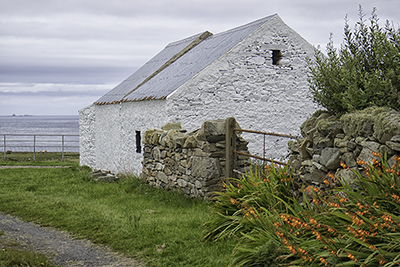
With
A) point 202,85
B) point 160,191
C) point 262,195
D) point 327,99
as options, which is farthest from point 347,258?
point 202,85

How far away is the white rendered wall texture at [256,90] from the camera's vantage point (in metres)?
12.7

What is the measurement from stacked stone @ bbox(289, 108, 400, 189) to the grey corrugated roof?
282 inches

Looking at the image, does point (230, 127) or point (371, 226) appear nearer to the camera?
point (371, 226)

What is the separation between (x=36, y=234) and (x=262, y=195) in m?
3.91

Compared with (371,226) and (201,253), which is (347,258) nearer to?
(371,226)

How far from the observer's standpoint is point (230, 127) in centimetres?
847

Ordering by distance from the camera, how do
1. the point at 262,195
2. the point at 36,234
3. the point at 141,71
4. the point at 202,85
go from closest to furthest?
the point at 262,195
the point at 36,234
the point at 202,85
the point at 141,71

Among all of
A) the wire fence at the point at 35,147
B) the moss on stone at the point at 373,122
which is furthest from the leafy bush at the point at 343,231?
the wire fence at the point at 35,147

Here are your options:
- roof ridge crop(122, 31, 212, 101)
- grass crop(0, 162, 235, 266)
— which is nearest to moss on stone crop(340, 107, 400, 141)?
grass crop(0, 162, 235, 266)

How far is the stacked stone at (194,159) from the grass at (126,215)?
326 millimetres

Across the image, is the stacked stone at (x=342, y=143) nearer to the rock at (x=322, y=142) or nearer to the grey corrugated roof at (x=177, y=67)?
the rock at (x=322, y=142)

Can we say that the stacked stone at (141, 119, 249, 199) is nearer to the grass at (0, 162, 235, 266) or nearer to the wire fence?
the grass at (0, 162, 235, 266)

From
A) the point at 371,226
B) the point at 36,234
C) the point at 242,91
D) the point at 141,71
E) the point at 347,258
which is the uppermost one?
the point at 141,71

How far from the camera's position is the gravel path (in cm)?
562
